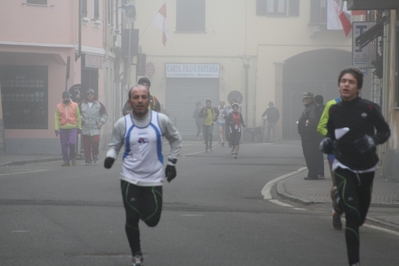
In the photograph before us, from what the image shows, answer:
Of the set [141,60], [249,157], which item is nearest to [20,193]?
[249,157]

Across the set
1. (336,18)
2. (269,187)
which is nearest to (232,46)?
(336,18)

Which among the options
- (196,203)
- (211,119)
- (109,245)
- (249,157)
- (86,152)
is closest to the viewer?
(109,245)

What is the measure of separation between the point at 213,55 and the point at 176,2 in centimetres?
326

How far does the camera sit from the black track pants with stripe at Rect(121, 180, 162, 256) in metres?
7.23

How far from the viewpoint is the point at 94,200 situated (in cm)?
1276

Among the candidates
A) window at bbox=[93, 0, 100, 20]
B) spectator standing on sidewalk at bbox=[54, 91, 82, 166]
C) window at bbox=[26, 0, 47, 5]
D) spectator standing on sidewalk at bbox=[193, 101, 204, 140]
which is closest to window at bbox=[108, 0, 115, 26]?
window at bbox=[93, 0, 100, 20]

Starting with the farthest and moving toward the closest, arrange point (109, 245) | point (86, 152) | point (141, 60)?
point (141, 60) < point (86, 152) < point (109, 245)

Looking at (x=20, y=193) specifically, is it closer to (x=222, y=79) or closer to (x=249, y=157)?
(x=249, y=157)

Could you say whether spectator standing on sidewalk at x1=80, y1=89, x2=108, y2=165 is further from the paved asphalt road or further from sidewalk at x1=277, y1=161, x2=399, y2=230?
sidewalk at x1=277, y1=161, x2=399, y2=230

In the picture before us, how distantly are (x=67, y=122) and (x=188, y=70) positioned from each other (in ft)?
76.3

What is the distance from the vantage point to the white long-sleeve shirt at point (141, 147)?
7285mm

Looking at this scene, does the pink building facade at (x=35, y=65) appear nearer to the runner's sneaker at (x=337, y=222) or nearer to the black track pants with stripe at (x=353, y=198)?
the runner's sneaker at (x=337, y=222)

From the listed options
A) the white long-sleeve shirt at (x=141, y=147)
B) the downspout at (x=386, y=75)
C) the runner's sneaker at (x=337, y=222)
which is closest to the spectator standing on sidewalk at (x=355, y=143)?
the white long-sleeve shirt at (x=141, y=147)

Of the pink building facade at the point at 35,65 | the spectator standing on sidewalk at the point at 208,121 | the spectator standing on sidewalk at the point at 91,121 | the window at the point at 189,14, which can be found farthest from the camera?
the window at the point at 189,14
